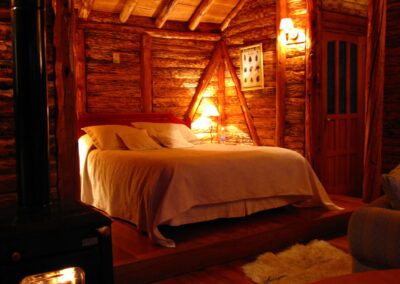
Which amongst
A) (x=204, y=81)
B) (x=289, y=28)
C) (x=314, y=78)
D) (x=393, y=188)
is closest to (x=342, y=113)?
(x=314, y=78)

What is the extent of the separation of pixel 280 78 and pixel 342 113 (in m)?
1.04

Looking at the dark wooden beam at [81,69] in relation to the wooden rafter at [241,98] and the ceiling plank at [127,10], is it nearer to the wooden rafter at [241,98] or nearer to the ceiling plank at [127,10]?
the ceiling plank at [127,10]

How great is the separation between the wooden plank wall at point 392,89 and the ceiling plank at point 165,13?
2905 millimetres

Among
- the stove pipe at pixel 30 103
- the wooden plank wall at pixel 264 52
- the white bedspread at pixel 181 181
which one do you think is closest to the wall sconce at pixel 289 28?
the wooden plank wall at pixel 264 52

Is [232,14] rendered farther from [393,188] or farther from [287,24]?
[393,188]

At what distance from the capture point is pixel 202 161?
12.1 ft

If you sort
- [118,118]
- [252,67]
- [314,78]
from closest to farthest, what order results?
1. [314,78]
2. [118,118]
3. [252,67]

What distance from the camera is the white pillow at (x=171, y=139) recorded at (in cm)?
514

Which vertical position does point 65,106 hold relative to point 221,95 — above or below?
below

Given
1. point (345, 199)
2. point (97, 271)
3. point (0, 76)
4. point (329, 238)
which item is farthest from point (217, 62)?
point (97, 271)

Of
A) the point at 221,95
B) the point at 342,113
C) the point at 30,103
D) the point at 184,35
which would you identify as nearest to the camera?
the point at 30,103

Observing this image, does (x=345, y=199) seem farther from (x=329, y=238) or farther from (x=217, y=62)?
(x=217, y=62)

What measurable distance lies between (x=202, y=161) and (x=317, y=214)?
146 cm

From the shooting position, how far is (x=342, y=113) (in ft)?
19.0
